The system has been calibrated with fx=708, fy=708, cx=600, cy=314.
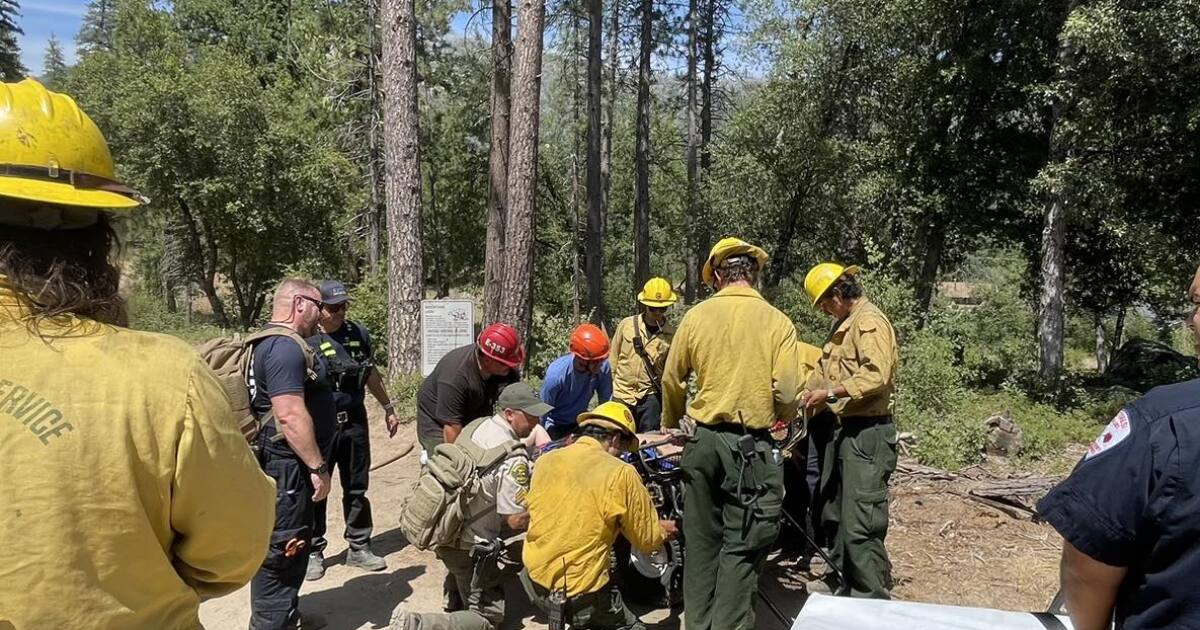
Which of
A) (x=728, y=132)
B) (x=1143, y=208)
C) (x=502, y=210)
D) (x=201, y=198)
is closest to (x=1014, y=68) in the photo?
(x=1143, y=208)

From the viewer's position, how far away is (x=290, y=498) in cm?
348

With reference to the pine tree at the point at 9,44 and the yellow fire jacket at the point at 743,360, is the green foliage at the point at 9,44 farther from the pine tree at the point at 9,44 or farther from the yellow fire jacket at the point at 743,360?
the yellow fire jacket at the point at 743,360

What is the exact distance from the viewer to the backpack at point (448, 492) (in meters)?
3.61

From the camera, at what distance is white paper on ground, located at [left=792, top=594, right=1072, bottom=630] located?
6.10 feet

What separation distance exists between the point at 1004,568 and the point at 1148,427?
13.6ft

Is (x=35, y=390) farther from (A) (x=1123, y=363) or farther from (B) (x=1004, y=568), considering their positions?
(A) (x=1123, y=363)

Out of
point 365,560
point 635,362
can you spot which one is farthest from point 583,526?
point 635,362

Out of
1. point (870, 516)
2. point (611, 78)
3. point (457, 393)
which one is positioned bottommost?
point (870, 516)

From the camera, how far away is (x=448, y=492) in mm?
3623

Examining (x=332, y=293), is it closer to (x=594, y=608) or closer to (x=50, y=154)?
(x=594, y=608)

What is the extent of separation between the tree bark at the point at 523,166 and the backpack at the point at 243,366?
225 inches

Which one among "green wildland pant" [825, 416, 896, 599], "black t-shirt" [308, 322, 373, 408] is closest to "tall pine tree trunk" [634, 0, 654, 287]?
"black t-shirt" [308, 322, 373, 408]

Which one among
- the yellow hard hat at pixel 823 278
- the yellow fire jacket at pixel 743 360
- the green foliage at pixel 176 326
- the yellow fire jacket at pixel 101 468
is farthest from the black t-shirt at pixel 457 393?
the green foliage at pixel 176 326

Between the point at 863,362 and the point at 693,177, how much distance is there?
17071 mm
